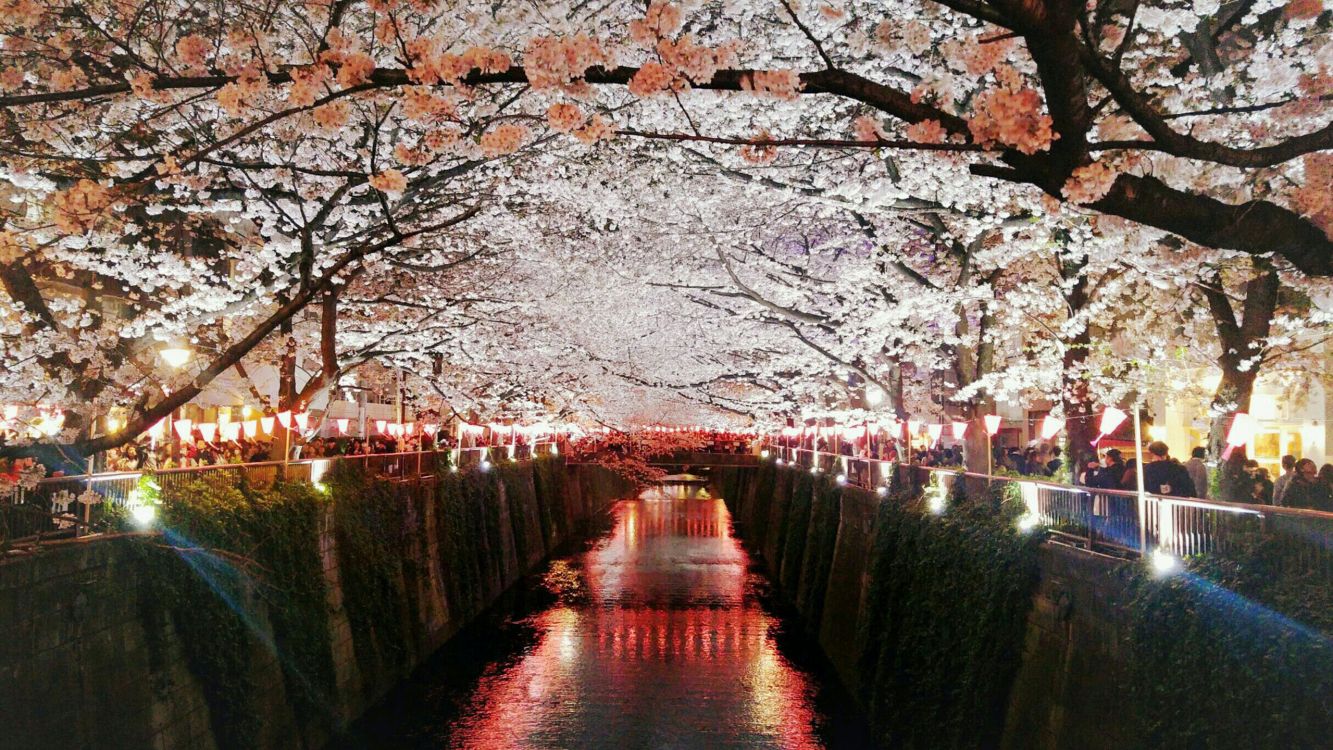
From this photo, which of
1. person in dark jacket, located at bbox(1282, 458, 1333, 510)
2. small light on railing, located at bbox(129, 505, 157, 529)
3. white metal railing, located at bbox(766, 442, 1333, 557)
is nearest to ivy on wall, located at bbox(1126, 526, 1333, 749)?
white metal railing, located at bbox(766, 442, 1333, 557)

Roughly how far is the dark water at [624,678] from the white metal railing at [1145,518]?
23.2ft

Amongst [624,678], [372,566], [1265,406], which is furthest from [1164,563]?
[1265,406]

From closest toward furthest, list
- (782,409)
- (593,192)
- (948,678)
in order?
(948,678)
(593,192)
(782,409)

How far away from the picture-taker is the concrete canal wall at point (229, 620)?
7863 millimetres

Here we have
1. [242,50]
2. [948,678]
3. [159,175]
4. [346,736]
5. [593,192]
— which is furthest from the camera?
[593,192]

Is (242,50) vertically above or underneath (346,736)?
above

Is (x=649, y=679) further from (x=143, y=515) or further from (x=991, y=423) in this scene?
(x=143, y=515)

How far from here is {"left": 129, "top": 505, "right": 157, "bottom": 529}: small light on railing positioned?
942cm

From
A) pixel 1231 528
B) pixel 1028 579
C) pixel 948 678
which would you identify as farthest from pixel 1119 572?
pixel 948 678

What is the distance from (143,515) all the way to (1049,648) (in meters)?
8.85

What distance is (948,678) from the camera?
37.0 feet

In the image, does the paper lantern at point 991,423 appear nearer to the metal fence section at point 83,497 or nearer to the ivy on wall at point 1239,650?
the ivy on wall at point 1239,650

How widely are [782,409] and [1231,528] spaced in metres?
30.2

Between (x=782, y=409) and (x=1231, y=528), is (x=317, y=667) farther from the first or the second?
(x=782, y=409)
